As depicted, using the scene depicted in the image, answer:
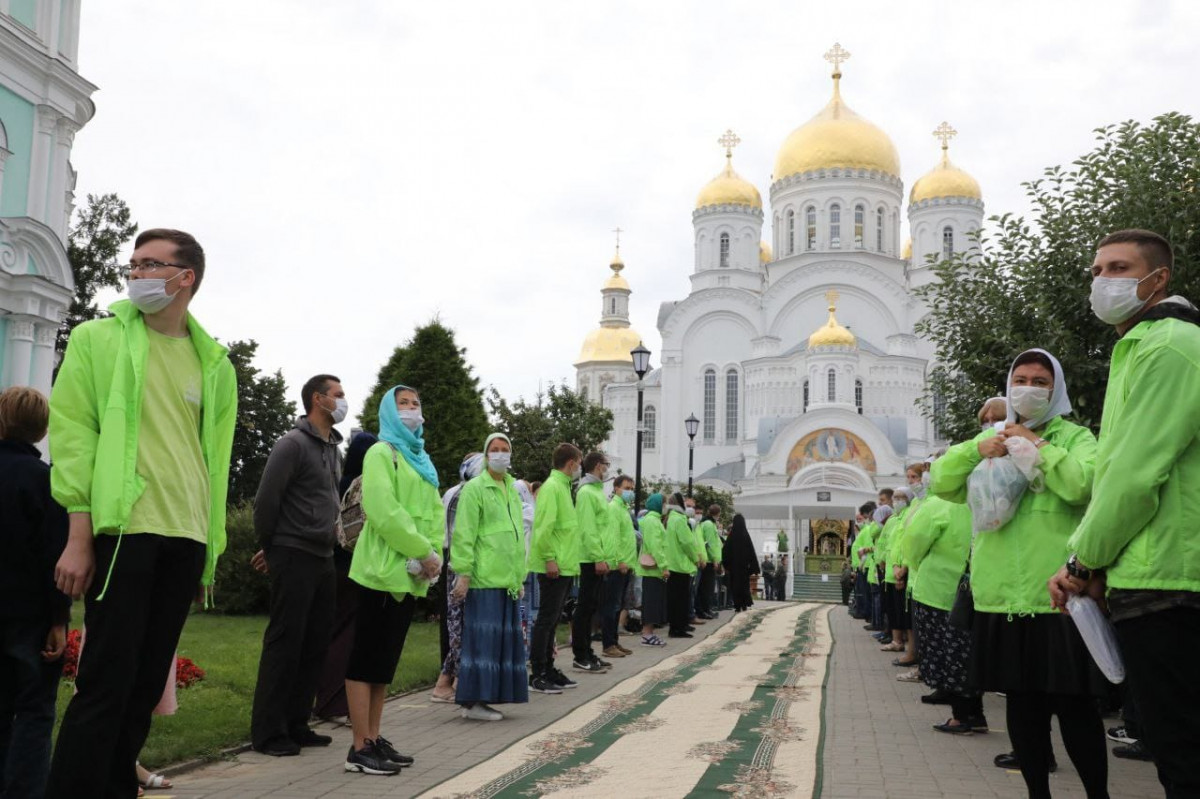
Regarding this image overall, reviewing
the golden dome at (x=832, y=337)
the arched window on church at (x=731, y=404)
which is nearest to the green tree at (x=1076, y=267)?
the golden dome at (x=832, y=337)

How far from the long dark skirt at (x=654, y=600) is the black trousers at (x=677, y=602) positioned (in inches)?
4.1

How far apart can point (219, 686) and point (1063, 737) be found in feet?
20.8

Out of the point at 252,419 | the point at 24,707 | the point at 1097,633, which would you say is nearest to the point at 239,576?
the point at 24,707

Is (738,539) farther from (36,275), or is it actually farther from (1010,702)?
(1010,702)

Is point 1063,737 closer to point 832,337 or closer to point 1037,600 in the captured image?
point 1037,600

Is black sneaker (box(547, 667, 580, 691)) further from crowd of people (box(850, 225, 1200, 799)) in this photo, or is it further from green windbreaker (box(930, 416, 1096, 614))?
green windbreaker (box(930, 416, 1096, 614))

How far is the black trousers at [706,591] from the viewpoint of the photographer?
20.4 meters

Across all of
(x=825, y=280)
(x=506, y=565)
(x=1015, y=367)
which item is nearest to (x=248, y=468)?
(x=825, y=280)

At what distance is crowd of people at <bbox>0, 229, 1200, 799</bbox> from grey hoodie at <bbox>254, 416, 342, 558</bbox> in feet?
0.04

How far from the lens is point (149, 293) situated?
4.01 m

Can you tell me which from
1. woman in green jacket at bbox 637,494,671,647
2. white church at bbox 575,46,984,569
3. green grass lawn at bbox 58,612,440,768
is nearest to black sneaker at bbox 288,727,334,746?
green grass lawn at bbox 58,612,440,768

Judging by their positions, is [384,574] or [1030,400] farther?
[384,574]

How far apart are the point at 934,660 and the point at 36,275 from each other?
1498 cm

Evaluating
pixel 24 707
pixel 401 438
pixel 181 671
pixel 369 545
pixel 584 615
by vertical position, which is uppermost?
pixel 401 438
